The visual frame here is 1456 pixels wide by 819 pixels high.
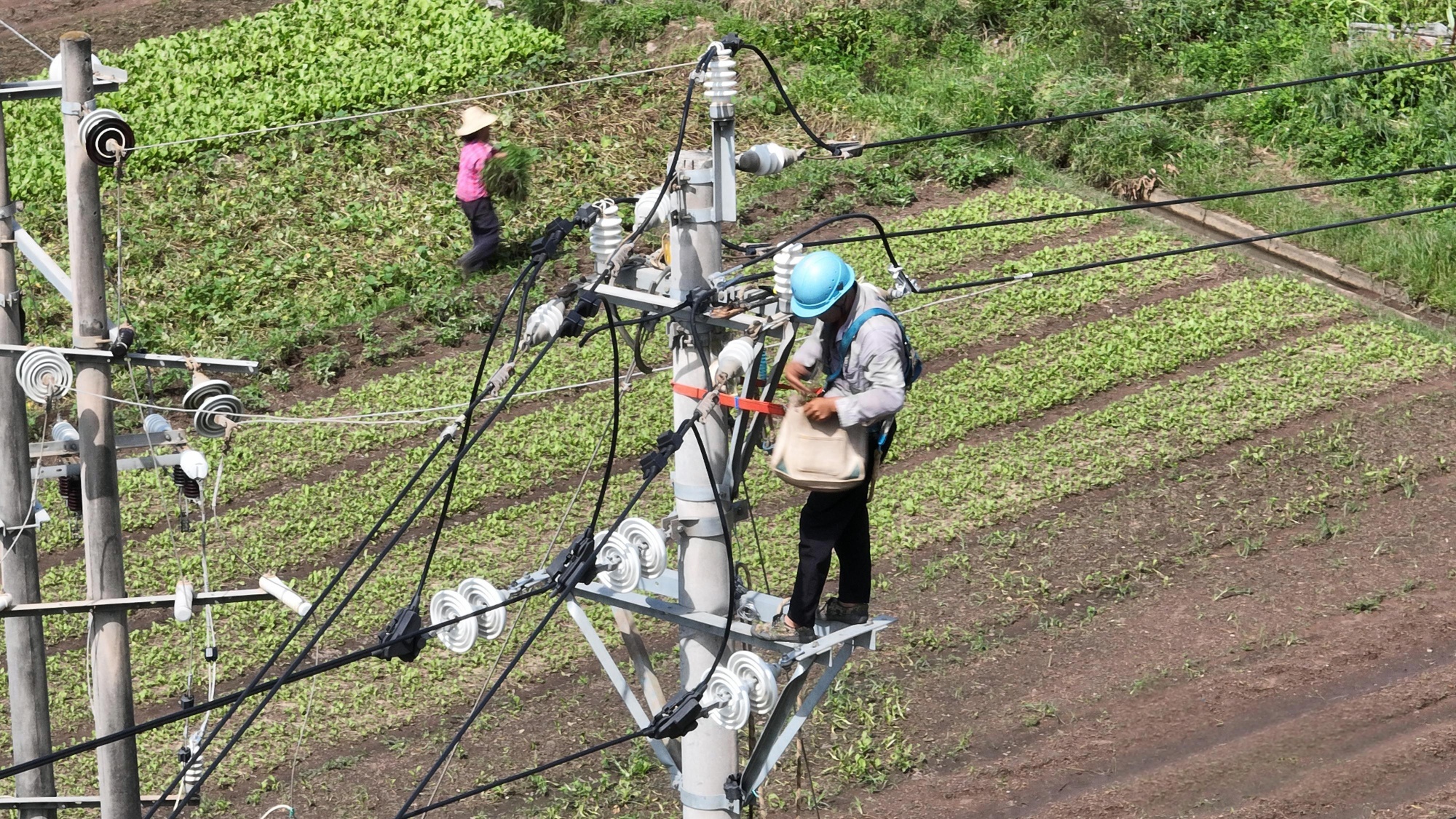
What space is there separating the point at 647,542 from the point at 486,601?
718mm

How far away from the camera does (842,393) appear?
7.40 metres

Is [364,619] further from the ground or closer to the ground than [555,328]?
closer to the ground

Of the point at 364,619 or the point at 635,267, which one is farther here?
the point at 364,619

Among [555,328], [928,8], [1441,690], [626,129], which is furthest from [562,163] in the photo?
[555,328]

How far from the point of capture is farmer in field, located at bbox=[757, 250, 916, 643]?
23.4 feet

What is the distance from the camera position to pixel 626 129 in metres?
20.0

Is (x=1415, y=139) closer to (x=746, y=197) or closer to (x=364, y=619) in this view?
(x=746, y=197)

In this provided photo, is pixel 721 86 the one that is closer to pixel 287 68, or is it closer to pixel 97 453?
pixel 97 453

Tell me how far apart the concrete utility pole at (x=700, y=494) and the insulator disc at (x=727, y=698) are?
0.42 ft

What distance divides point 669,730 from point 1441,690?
7056 millimetres

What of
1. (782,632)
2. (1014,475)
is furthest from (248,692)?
(1014,475)

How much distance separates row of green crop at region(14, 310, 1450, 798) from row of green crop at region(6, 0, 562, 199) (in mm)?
7620

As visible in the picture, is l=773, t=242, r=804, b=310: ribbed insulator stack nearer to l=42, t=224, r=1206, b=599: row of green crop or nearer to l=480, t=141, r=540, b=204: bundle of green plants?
l=42, t=224, r=1206, b=599: row of green crop

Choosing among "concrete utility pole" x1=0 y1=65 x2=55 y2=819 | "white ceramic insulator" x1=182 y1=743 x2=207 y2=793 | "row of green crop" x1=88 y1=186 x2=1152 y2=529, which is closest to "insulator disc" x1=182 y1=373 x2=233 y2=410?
"concrete utility pole" x1=0 y1=65 x2=55 y2=819
